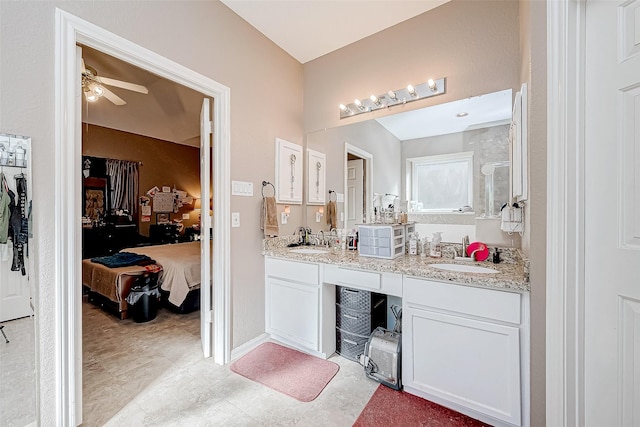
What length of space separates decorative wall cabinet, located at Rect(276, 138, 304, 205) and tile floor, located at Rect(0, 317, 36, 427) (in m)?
1.80

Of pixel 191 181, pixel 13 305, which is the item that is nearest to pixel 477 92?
pixel 13 305

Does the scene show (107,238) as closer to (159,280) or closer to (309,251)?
(159,280)

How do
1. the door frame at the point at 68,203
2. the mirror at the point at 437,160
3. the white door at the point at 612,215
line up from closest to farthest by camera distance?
the white door at the point at 612,215 → the door frame at the point at 68,203 → the mirror at the point at 437,160

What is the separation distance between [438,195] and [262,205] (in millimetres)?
1504

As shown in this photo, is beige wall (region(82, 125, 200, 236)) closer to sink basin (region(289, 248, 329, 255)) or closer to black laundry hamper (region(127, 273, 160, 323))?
black laundry hamper (region(127, 273, 160, 323))

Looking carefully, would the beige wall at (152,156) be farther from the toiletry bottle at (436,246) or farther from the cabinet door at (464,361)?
the cabinet door at (464,361)

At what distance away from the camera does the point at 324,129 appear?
276 cm

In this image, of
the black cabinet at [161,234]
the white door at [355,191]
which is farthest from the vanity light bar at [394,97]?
the black cabinet at [161,234]

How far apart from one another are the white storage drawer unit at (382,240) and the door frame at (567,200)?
3.22 ft

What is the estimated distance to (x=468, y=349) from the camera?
1.45 metres

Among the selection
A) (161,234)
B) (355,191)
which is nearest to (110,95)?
(355,191)

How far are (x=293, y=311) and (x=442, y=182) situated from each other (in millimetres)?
1615

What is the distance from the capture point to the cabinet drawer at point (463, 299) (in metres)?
1.33

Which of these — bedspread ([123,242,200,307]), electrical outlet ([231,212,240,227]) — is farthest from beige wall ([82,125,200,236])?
electrical outlet ([231,212,240,227])
